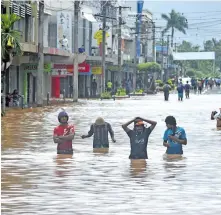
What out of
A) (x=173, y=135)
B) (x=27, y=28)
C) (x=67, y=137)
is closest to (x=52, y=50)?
(x=27, y=28)

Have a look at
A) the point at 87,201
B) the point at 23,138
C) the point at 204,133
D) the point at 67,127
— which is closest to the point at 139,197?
the point at 87,201

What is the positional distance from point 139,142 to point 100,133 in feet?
9.44

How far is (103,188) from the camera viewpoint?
15.8 m

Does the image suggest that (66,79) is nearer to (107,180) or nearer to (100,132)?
(100,132)

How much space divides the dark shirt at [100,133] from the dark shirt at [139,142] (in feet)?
6.39

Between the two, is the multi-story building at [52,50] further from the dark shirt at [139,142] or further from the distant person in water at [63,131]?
the dark shirt at [139,142]

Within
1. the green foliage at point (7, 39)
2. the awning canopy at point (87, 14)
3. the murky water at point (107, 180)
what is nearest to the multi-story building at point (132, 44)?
the awning canopy at point (87, 14)

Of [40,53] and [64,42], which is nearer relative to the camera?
[40,53]

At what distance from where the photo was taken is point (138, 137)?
2114 cm

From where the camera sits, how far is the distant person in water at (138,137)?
21141mm

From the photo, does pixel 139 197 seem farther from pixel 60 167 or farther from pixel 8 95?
pixel 8 95

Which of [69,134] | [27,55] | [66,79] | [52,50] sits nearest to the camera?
[69,134]

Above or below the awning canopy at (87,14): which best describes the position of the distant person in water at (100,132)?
below

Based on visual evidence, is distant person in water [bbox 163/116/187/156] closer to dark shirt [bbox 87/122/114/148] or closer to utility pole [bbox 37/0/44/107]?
dark shirt [bbox 87/122/114/148]
